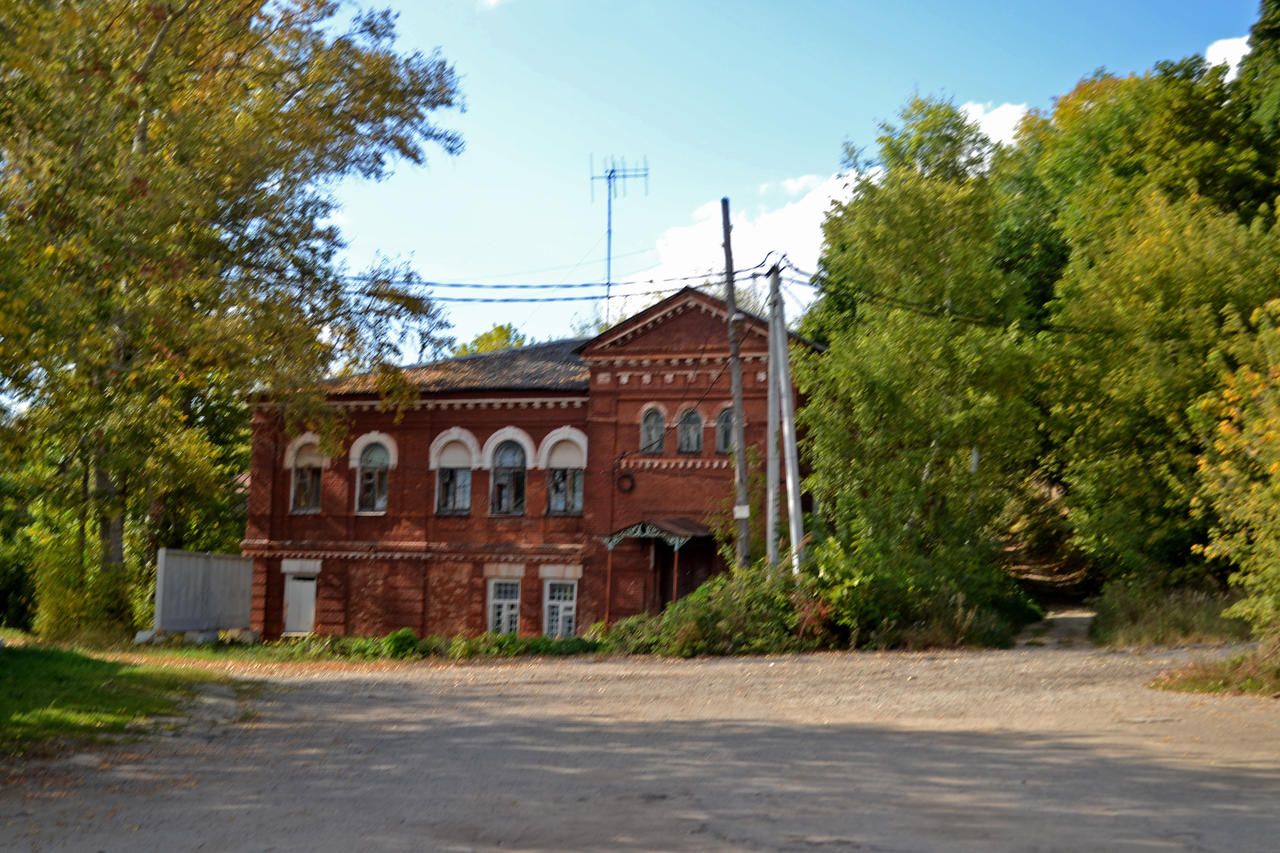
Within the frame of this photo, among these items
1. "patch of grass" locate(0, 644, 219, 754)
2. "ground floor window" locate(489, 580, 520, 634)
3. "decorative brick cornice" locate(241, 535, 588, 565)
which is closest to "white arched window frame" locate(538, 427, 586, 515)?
"decorative brick cornice" locate(241, 535, 588, 565)

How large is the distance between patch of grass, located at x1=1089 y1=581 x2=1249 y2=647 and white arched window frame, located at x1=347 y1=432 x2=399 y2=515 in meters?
17.9

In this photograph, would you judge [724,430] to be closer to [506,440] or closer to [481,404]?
[506,440]

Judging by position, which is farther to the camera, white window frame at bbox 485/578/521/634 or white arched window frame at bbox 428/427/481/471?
white arched window frame at bbox 428/427/481/471

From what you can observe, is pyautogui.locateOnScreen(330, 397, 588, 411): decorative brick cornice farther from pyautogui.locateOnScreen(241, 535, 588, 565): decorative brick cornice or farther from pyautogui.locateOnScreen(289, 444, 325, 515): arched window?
pyautogui.locateOnScreen(241, 535, 588, 565): decorative brick cornice

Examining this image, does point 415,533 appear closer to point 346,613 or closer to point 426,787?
point 346,613

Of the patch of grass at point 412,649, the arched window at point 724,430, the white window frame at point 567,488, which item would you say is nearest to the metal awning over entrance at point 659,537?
the white window frame at point 567,488

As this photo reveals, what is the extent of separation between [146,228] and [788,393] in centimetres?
1214

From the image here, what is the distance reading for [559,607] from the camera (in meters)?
29.8

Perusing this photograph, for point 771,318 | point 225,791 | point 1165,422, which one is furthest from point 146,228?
point 1165,422

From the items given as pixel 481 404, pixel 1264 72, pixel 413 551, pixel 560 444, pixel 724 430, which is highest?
pixel 1264 72

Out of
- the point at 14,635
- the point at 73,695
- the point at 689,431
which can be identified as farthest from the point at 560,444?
the point at 73,695

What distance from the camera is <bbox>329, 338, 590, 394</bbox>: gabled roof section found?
30375 millimetres

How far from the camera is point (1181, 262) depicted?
80.3 feet

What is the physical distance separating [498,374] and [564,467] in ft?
10.9
